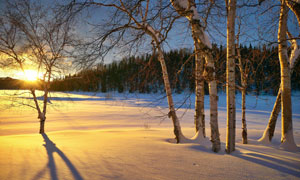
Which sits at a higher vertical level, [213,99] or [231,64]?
[231,64]

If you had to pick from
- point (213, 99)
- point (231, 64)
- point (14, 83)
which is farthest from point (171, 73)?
point (14, 83)

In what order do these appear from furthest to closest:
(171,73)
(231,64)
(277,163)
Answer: (171,73) < (231,64) < (277,163)

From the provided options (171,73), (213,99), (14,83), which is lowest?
(213,99)

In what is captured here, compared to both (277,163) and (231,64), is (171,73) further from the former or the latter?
(277,163)

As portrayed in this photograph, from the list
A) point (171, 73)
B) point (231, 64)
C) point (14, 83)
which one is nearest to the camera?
point (231, 64)

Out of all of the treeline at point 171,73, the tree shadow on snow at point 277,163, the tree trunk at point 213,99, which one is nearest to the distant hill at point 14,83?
the treeline at point 171,73

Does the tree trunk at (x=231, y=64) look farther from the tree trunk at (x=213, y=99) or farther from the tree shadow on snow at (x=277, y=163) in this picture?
the tree shadow on snow at (x=277, y=163)

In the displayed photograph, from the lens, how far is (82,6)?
338cm

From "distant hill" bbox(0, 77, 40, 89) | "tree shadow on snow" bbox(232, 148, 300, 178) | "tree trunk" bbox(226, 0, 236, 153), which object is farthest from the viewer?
"distant hill" bbox(0, 77, 40, 89)

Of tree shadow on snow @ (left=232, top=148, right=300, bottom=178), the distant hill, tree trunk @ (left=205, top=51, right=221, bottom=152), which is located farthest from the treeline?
tree shadow on snow @ (left=232, top=148, right=300, bottom=178)

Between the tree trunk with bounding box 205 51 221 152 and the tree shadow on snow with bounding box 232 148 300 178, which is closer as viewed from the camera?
the tree shadow on snow with bounding box 232 148 300 178

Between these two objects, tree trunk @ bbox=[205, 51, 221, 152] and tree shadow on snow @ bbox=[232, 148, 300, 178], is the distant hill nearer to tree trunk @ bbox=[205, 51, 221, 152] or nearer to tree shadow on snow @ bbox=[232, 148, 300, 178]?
tree trunk @ bbox=[205, 51, 221, 152]

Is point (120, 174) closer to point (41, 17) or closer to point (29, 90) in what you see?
point (29, 90)

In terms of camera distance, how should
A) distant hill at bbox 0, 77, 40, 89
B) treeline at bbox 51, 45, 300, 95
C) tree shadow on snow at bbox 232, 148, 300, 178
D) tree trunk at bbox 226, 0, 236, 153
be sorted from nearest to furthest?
tree shadow on snow at bbox 232, 148, 300, 178, tree trunk at bbox 226, 0, 236, 153, treeline at bbox 51, 45, 300, 95, distant hill at bbox 0, 77, 40, 89
